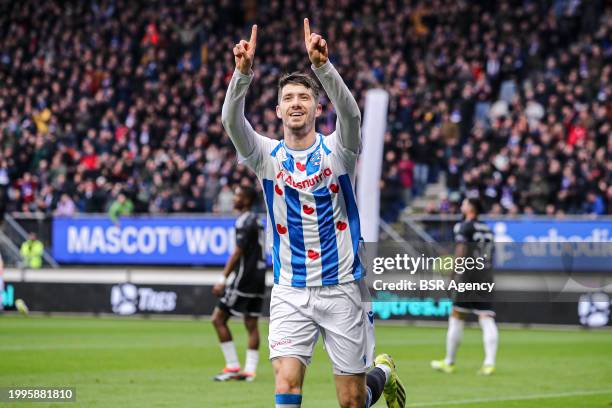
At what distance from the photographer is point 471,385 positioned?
43.5 ft

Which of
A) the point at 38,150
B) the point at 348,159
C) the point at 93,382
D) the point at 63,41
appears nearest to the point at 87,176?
the point at 38,150

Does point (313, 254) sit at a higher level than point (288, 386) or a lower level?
higher

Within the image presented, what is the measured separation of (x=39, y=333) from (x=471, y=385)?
33.3 feet

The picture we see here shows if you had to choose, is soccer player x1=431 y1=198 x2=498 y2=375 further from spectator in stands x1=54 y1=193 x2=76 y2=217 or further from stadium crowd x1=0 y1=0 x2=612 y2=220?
spectator in stands x1=54 y1=193 x2=76 y2=217

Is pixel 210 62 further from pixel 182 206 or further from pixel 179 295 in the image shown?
pixel 179 295

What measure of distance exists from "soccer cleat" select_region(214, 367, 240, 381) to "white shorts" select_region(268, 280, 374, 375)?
250 inches

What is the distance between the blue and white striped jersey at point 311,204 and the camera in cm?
740

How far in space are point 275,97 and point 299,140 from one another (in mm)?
25658

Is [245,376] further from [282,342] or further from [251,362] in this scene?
[282,342]

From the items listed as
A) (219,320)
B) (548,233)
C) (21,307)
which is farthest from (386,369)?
(21,307)

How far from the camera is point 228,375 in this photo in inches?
540

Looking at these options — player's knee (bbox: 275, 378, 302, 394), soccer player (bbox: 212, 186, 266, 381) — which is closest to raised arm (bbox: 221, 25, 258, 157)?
player's knee (bbox: 275, 378, 302, 394)

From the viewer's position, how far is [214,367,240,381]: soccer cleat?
538 inches

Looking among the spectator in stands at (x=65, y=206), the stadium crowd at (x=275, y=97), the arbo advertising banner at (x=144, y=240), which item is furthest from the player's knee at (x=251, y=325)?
the spectator in stands at (x=65, y=206)
